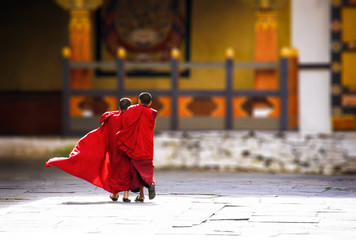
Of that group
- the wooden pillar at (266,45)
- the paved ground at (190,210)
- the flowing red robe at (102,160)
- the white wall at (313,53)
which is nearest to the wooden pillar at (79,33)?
the wooden pillar at (266,45)

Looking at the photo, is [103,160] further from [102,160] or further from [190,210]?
[190,210]

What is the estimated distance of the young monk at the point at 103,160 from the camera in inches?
253

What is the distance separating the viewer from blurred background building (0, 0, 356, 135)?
10.9 meters

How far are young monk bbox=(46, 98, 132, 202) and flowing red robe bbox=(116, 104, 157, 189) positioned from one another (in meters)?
0.09

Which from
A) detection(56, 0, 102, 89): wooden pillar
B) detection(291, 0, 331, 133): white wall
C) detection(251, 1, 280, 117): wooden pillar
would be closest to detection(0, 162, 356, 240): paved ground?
detection(251, 1, 280, 117): wooden pillar

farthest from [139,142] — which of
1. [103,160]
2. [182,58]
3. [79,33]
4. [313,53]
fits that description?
[182,58]

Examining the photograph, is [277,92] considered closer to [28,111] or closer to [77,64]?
[77,64]

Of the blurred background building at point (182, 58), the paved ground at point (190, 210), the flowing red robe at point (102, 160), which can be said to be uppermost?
the blurred background building at point (182, 58)

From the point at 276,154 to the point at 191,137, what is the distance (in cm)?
128

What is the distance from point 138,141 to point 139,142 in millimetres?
13

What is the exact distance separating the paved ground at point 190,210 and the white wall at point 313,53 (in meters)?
3.17

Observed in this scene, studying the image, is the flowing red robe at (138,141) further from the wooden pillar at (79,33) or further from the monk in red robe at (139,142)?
the wooden pillar at (79,33)

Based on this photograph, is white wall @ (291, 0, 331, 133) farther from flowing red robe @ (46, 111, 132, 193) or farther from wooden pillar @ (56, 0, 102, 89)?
flowing red robe @ (46, 111, 132, 193)

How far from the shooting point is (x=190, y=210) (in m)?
5.65
